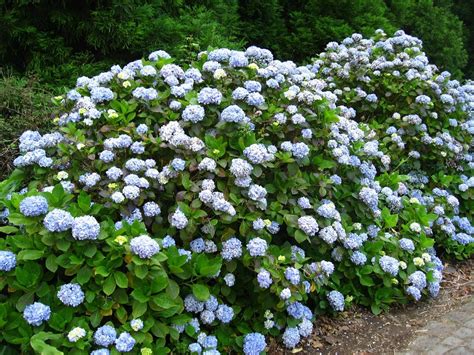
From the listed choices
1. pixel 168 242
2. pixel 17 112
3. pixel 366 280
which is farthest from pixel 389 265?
pixel 17 112

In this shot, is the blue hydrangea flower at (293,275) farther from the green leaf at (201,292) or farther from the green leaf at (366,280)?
the green leaf at (366,280)

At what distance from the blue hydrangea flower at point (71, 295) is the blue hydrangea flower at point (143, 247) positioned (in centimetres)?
31

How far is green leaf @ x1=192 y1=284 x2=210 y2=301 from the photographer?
2.67 meters

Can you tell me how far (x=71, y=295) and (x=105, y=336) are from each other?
9.5 inches

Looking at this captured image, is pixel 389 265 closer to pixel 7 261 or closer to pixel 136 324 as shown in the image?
pixel 136 324

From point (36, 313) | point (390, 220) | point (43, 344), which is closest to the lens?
point (43, 344)

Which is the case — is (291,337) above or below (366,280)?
below

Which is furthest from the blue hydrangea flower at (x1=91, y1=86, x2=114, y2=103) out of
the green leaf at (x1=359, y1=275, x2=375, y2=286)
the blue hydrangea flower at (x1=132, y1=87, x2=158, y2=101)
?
the green leaf at (x1=359, y1=275, x2=375, y2=286)

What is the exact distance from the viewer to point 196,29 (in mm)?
5113

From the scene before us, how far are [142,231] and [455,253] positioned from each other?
2.85 meters

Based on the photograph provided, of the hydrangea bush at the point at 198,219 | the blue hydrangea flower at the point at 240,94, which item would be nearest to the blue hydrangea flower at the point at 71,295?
the hydrangea bush at the point at 198,219

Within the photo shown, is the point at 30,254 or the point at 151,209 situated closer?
the point at 30,254

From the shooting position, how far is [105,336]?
236 centimetres

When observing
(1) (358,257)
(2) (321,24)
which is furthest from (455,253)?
(2) (321,24)
